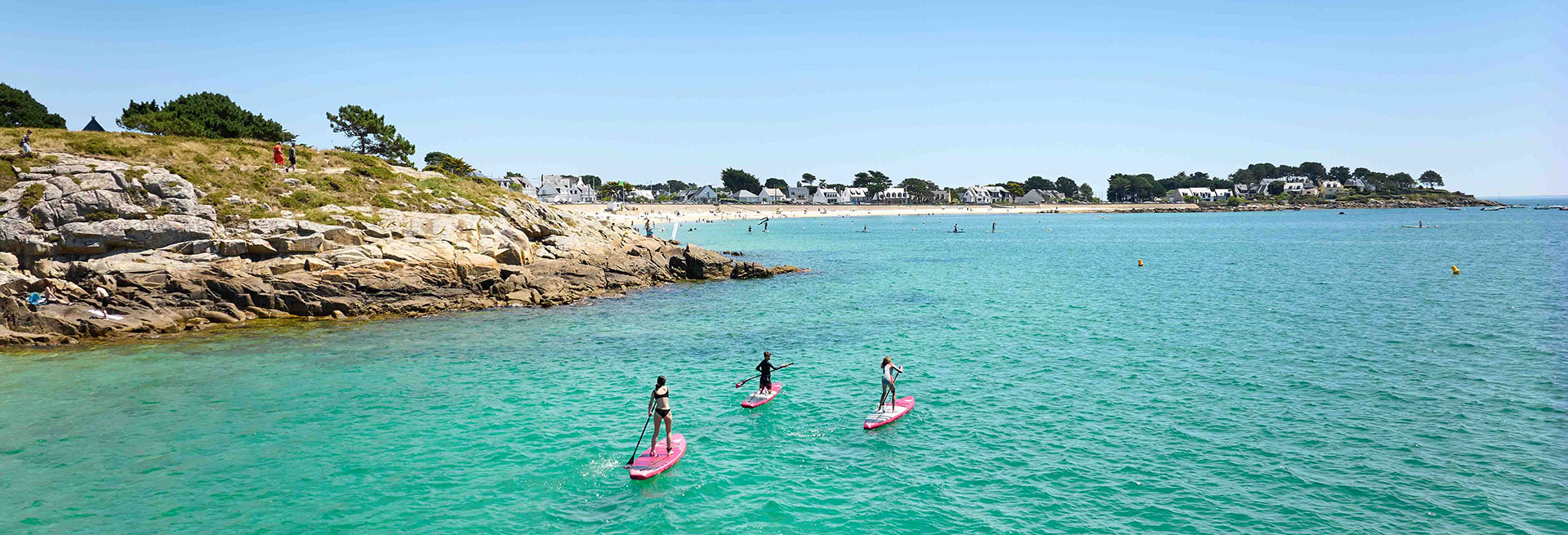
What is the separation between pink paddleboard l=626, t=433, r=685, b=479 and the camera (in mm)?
16656

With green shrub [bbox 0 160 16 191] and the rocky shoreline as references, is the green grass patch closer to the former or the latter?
the rocky shoreline

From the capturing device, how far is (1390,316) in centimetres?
3734

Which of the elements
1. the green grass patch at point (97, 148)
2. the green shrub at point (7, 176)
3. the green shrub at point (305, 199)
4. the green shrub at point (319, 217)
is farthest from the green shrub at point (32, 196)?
the green shrub at point (319, 217)

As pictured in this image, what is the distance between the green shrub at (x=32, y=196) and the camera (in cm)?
3428

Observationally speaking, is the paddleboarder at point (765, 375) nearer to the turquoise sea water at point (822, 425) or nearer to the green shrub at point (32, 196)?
the turquoise sea water at point (822, 425)

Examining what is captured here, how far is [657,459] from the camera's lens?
57.2 ft

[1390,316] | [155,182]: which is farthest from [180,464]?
[1390,316]

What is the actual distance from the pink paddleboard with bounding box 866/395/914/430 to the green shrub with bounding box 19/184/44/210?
38202 millimetres

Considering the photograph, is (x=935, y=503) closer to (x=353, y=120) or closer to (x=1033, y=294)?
(x=1033, y=294)

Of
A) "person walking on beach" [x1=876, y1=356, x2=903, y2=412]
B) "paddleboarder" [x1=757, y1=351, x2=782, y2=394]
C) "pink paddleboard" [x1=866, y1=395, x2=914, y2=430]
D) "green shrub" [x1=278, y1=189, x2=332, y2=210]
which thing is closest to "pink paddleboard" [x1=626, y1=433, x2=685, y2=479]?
"paddleboarder" [x1=757, y1=351, x2=782, y2=394]

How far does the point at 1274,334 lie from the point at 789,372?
70.2 ft

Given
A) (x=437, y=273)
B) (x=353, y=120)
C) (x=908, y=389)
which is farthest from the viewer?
(x=353, y=120)

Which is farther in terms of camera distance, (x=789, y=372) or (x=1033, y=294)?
(x=1033, y=294)

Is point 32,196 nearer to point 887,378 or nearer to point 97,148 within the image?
point 97,148
